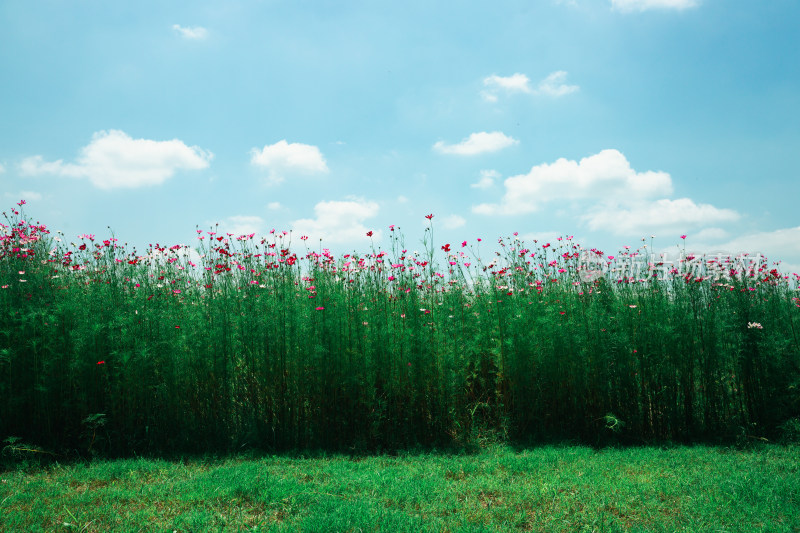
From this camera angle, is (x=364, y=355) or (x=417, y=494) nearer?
(x=417, y=494)

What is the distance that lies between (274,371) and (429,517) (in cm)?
278

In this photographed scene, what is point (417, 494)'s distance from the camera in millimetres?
3742

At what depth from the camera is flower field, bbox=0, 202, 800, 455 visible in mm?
5332

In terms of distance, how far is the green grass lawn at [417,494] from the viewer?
329 cm

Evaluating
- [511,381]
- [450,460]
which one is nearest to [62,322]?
[450,460]

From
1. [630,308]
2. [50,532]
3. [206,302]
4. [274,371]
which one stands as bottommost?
[50,532]

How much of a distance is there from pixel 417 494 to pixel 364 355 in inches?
79.3

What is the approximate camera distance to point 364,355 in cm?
554

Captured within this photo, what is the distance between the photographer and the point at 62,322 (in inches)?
213

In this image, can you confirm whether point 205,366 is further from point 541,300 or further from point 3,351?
point 541,300

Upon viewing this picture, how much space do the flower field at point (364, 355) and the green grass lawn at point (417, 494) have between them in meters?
0.61

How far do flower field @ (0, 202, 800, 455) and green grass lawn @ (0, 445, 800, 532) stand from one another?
614mm

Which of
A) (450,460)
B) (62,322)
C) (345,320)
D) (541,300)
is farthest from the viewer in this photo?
(541,300)

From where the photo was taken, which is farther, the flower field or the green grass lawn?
the flower field
